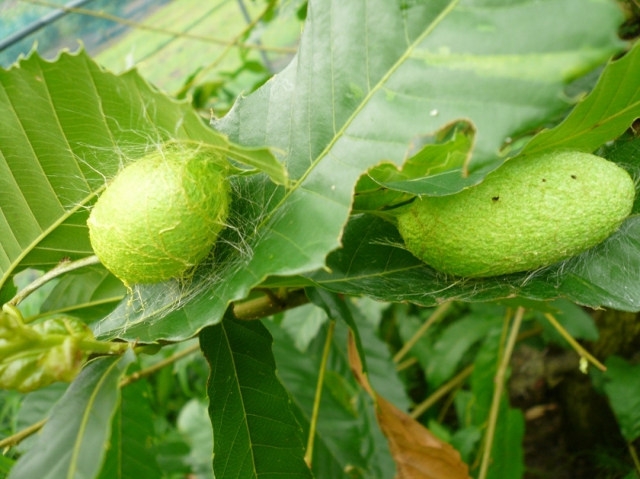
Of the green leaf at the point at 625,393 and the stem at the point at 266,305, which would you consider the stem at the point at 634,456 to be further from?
the stem at the point at 266,305

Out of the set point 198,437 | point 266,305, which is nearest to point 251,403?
point 266,305

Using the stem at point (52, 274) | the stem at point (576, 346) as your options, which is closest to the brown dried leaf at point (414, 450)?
the stem at point (576, 346)

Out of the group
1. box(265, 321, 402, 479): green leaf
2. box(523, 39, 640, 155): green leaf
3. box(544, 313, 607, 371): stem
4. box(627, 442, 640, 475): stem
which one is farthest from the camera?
box(265, 321, 402, 479): green leaf

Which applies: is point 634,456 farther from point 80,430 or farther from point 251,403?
point 80,430

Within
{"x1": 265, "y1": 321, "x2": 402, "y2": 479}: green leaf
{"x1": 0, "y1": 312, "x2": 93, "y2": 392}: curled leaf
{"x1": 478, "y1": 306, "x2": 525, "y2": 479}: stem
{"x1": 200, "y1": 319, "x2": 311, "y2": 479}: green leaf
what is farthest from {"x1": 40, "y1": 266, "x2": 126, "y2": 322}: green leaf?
{"x1": 478, "y1": 306, "x2": 525, "y2": 479}: stem

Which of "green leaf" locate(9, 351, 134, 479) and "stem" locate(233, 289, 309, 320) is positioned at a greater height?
"green leaf" locate(9, 351, 134, 479)

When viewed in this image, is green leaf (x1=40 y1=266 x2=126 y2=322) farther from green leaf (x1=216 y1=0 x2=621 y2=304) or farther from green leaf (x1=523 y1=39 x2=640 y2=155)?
green leaf (x1=523 y1=39 x2=640 y2=155)

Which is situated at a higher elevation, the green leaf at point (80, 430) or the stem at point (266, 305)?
the green leaf at point (80, 430)
